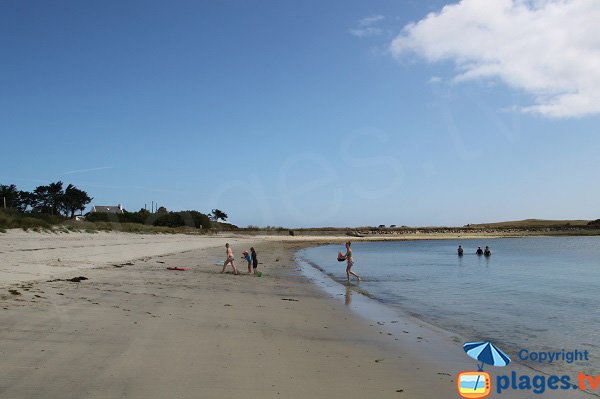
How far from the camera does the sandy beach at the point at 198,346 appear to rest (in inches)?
200

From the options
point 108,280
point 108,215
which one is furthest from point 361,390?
point 108,215

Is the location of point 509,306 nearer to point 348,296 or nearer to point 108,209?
point 348,296

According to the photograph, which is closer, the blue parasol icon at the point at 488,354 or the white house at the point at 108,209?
the blue parasol icon at the point at 488,354

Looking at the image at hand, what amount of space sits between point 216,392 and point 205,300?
7.23 m

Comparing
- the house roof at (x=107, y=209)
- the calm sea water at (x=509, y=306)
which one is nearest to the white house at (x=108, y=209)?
the house roof at (x=107, y=209)

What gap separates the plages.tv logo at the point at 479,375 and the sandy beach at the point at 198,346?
20 cm

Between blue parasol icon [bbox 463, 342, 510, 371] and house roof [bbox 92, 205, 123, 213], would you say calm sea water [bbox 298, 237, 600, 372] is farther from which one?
house roof [bbox 92, 205, 123, 213]

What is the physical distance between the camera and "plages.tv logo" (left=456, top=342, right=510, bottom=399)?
5.30 metres

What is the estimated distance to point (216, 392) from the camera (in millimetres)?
4902

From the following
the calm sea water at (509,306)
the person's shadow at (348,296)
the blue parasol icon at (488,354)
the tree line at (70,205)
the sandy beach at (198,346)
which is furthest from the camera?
the tree line at (70,205)

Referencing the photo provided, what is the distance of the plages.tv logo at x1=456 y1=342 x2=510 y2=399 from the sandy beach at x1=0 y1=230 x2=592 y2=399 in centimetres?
20

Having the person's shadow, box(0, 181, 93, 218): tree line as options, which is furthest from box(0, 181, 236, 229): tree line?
the person's shadow

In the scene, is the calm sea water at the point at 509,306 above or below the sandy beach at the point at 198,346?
below

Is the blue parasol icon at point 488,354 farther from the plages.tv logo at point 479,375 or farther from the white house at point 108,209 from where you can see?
the white house at point 108,209
